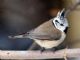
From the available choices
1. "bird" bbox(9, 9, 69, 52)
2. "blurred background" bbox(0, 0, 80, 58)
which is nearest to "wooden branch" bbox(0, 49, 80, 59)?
"bird" bbox(9, 9, 69, 52)

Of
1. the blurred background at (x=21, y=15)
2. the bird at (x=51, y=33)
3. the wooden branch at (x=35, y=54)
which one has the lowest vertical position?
the wooden branch at (x=35, y=54)

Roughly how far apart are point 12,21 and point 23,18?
0.23 feet

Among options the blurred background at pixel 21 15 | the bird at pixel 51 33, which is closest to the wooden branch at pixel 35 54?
A: the bird at pixel 51 33

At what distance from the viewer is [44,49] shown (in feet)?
3.75

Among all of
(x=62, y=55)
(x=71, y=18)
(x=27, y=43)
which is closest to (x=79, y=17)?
(x=71, y=18)

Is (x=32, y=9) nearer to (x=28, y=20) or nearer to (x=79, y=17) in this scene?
(x=28, y=20)

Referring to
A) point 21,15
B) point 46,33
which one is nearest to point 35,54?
point 46,33

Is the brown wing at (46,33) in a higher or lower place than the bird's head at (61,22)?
lower

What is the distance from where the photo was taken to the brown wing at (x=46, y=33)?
1121 mm

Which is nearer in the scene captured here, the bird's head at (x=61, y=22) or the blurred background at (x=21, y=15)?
the bird's head at (x=61, y=22)

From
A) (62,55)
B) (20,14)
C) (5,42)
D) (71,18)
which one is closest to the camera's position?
(62,55)

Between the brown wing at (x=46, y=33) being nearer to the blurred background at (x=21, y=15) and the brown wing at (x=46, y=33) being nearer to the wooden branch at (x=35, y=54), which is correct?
the wooden branch at (x=35, y=54)

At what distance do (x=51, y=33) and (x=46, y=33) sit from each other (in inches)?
0.8

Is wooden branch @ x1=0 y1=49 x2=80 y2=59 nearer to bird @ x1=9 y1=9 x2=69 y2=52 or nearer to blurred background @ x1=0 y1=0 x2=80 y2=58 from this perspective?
bird @ x1=9 y1=9 x2=69 y2=52
